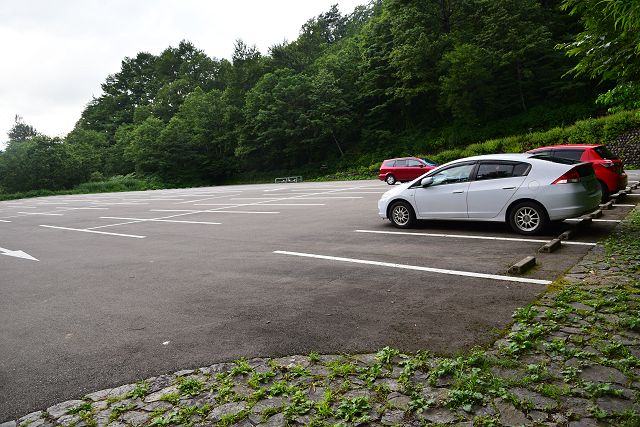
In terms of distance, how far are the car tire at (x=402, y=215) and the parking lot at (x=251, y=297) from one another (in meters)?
0.33

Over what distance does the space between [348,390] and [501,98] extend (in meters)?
39.2

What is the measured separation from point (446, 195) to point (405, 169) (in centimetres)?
1531

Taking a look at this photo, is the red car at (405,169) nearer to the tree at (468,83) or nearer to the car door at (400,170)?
the car door at (400,170)

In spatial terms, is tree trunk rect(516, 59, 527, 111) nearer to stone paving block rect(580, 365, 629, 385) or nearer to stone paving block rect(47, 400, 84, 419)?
stone paving block rect(580, 365, 629, 385)

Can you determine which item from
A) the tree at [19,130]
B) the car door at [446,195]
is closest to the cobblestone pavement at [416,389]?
the car door at [446,195]

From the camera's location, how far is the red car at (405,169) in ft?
76.5

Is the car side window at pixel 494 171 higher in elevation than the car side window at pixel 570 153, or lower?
lower

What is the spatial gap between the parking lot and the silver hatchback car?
1.41 ft

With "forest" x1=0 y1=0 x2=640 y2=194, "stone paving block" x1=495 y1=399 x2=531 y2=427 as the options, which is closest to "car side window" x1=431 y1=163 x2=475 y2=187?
"stone paving block" x1=495 y1=399 x2=531 y2=427

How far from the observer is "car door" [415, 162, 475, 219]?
8445 millimetres

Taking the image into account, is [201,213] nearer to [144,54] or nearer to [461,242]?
[461,242]

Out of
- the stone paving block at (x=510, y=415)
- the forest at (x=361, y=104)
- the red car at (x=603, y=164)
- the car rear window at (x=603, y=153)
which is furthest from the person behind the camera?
the forest at (x=361, y=104)

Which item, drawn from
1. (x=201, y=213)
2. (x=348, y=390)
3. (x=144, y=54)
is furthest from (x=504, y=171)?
(x=144, y=54)

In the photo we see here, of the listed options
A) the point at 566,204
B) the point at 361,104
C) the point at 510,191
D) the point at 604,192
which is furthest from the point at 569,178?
the point at 361,104
